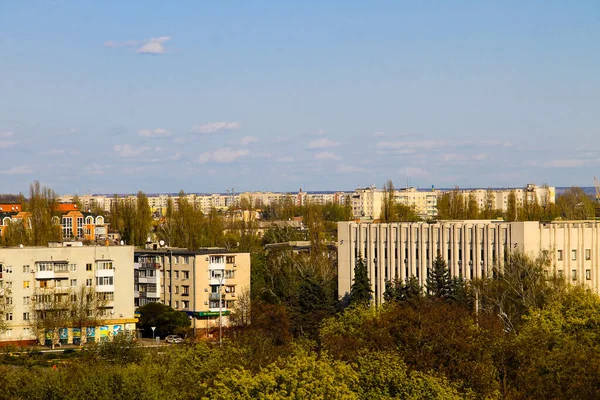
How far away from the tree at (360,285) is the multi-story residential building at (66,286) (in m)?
9.80

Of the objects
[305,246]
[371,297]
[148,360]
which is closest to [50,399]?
[148,360]

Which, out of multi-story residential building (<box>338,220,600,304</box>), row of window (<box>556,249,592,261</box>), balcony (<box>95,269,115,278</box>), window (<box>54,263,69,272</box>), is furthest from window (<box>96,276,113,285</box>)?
row of window (<box>556,249,592,261</box>)

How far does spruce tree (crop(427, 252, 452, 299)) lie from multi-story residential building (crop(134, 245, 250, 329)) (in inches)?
359

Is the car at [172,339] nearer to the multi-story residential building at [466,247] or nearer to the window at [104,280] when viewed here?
the window at [104,280]

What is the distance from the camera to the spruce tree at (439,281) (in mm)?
46625

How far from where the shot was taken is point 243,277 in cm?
5453

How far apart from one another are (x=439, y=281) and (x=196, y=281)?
12.2 meters

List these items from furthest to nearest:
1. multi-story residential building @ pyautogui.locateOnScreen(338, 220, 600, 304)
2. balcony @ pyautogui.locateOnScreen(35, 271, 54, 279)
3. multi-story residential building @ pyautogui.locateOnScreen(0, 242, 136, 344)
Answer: balcony @ pyautogui.locateOnScreen(35, 271, 54, 279) → multi-story residential building @ pyautogui.locateOnScreen(338, 220, 600, 304) → multi-story residential building @ pyautogui.locateOnScreen(0, 242, 136, 344)

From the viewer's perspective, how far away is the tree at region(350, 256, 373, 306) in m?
48.9

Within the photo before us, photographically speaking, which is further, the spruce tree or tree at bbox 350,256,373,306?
tree at bbox 350,256,373,306

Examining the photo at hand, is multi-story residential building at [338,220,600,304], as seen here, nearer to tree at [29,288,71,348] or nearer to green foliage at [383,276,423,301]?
green foliage at [383,276,423,301]

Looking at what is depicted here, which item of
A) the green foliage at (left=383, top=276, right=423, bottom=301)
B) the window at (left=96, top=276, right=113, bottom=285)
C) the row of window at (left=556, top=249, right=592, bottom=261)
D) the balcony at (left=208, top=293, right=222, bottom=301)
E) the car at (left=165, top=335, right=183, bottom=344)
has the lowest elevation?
the car at (left=165, top=335, right=183, bottom=344)

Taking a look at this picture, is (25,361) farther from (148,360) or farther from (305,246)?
(305,246)

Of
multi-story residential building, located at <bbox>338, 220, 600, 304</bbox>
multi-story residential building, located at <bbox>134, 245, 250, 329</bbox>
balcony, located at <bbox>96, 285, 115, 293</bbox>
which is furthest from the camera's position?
multi-story residential building, located at <bbox>134, 245, 250, 329</bbox>
